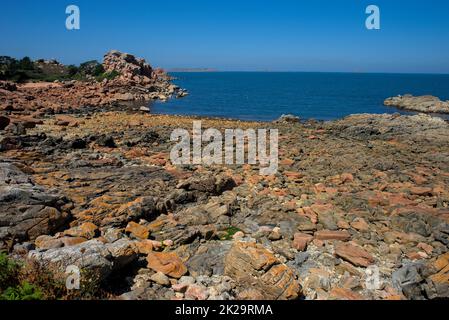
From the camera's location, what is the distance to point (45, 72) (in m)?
88.9

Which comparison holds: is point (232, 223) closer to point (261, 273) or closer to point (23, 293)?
point (261, 273)

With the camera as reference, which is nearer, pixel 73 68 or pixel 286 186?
pixel 286 186

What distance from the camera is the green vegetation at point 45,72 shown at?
6888 cm

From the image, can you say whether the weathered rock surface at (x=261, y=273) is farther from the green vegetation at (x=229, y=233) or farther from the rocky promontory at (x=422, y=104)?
the rocky promontory at (x=422, y=104)

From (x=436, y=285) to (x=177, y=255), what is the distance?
5712 millimetres

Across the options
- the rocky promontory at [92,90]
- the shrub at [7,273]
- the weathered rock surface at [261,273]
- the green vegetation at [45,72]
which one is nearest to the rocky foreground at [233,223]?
the weathered rock surface at [261,273]

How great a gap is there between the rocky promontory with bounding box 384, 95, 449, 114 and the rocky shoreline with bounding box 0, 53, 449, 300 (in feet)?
155

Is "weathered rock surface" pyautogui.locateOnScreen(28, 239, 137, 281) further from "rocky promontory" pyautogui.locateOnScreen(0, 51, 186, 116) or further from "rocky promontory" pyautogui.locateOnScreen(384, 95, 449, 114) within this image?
"rocky promontory" pyautogui.locateOnScreen(384, 95, 449, 114)

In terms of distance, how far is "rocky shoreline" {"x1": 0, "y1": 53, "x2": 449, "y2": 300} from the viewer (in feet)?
25.2

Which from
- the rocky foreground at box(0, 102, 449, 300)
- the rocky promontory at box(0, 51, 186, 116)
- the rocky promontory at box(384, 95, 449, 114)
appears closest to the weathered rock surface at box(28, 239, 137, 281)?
the rocky foreground at box(0, 102, 449, 300)

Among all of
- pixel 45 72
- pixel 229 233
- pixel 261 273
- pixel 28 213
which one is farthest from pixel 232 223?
pixel 45 72
